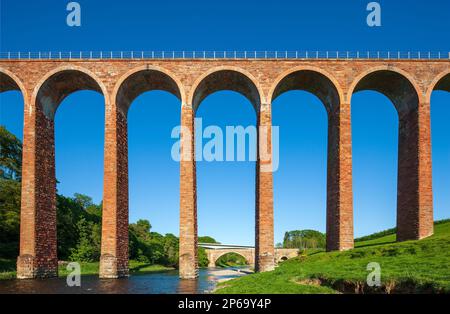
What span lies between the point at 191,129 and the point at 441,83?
21.3m

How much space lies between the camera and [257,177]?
3103 cm

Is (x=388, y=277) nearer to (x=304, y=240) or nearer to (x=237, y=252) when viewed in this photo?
(x=237, y=252)

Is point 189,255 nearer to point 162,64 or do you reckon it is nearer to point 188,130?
point 188,130

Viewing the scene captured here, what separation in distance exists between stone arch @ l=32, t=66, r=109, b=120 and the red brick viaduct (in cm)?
8

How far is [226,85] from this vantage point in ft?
111

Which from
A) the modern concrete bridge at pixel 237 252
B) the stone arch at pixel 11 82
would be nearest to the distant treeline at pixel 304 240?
the modern concrete bridge at pixel 237 252

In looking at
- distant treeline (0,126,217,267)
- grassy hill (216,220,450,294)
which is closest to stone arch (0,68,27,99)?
distant treeline (0,126,217,267)

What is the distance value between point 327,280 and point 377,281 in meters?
2.77

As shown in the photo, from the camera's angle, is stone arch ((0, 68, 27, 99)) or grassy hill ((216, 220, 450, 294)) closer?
grassy hill ((216, 220, 450, 294))

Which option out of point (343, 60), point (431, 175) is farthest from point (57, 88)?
point (431, 175)

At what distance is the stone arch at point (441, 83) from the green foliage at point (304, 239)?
282ft

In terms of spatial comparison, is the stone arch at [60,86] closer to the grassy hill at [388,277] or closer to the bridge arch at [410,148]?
the grassy hill at [388,277]

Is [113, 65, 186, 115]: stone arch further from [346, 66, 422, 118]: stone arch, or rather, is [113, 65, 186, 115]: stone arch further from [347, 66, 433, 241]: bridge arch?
[347, 66, 433, 241]: bridge arch

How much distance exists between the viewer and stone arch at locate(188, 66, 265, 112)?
30.9 m
